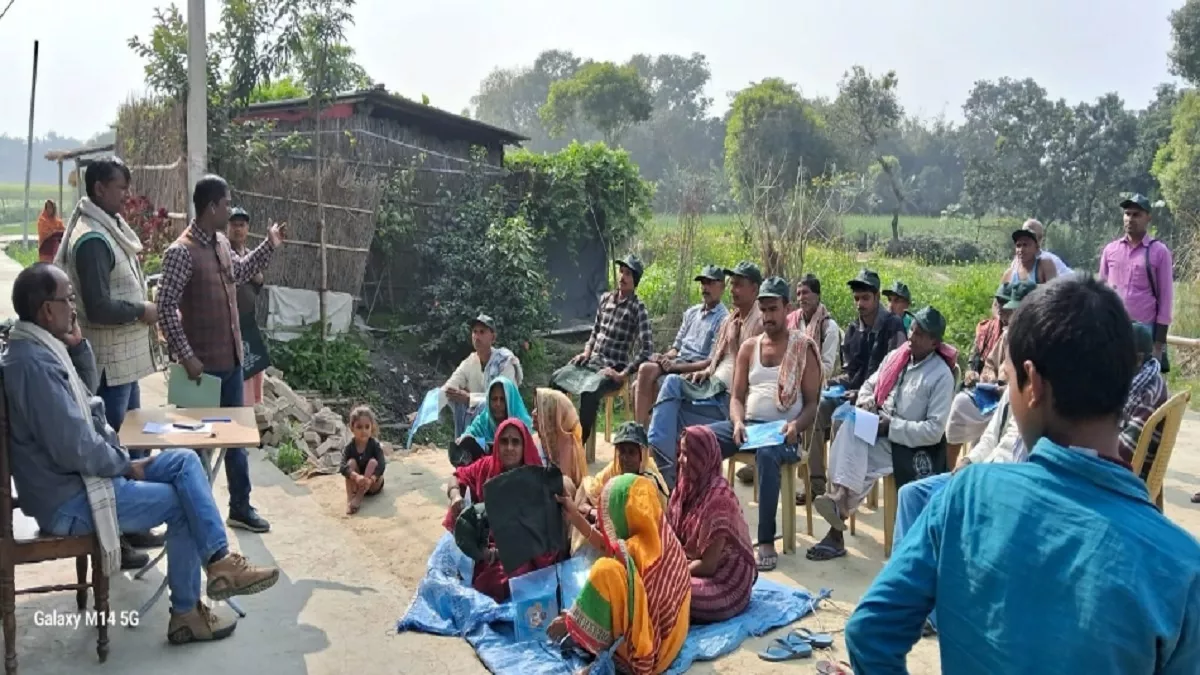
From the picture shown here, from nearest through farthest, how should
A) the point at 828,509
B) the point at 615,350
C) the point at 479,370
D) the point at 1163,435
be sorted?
the point at 1163,435, the point at 828,509, the point at 479,370, the point at 615,350

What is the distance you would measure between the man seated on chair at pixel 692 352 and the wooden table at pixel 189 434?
3.16 meters

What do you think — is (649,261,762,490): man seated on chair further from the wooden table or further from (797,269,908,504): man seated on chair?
the wooden table

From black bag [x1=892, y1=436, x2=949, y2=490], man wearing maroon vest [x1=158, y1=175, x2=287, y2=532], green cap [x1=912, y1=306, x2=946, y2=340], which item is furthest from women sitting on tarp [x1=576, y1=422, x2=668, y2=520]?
man wearing maroon vest [x1=158, y1=175, x2=287, y2=532]

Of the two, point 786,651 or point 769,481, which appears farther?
point 769,481

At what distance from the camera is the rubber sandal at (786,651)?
3.98 meters

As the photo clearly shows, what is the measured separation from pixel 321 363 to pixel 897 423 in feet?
21.6

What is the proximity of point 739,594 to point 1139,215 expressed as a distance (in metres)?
3.92

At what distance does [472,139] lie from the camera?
1442 centimetres

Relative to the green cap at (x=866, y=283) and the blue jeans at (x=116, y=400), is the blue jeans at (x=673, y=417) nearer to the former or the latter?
the green cap at (x=866, y=283)

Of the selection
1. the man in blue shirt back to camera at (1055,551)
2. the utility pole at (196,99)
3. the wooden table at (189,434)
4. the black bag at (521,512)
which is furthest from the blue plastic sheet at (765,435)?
the utility pole at (196,99)

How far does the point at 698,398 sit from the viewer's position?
6137mm

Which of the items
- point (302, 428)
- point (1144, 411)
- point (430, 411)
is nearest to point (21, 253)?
point (302, 428)

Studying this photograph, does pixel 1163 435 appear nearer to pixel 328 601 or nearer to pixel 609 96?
pixel 328 601

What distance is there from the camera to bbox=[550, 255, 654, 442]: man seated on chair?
7125 mm
